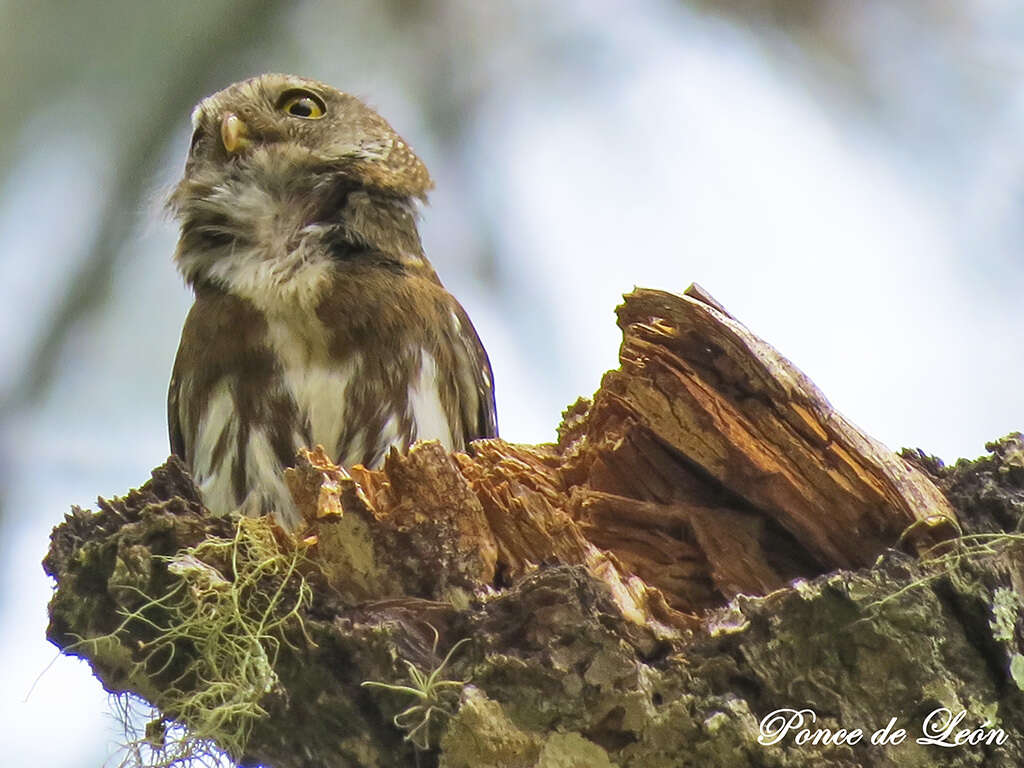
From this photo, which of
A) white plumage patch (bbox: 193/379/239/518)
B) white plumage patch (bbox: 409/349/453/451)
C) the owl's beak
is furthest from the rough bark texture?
the owl's beak

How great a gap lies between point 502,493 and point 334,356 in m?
0.98

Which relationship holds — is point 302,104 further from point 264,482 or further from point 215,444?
point 264,482

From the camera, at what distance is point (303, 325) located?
2.95 meters

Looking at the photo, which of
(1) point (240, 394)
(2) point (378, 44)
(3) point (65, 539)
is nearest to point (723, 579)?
(3) point (65, 539)

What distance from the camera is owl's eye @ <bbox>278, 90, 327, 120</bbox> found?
355 cm

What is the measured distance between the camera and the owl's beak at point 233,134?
3.35m

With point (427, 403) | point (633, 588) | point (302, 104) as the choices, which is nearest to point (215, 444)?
point (427, 403)

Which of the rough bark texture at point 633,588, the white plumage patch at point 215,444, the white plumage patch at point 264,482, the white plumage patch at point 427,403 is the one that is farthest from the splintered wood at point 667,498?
the white plumage patch at point 215,444

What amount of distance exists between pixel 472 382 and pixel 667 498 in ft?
3.24

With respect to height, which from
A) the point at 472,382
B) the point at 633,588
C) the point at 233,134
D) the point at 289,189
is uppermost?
the point at 233,134

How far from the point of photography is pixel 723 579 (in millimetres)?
2117

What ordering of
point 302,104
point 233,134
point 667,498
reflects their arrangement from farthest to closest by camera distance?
point 302,104 → point 233,134 → point 667,498

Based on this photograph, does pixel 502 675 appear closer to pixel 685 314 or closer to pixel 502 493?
pixel 502 493

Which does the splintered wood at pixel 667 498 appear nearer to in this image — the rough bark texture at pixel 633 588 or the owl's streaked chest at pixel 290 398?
the rough bark texture at pixel 633 588
